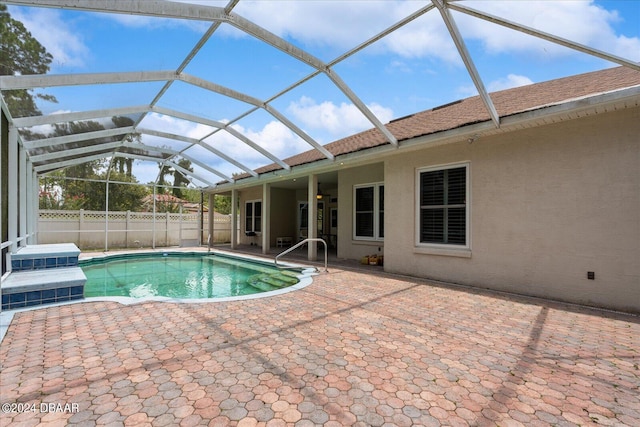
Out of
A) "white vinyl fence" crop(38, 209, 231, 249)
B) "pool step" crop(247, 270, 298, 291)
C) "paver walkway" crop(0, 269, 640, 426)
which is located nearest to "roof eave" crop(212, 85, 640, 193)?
"paver walkway" crop(0, 269, 640, 426)

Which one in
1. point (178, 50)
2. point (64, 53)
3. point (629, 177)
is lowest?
point (629, 177)

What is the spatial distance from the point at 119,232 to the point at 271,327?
14529mm

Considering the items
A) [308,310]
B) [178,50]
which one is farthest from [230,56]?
[308,310]

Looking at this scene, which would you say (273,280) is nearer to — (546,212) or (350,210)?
(350,210)

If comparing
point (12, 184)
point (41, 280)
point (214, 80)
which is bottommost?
point (41, 280)

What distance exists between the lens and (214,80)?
6.88 meters

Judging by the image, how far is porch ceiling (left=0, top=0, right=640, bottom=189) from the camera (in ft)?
14.3

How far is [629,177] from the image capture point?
497 cm

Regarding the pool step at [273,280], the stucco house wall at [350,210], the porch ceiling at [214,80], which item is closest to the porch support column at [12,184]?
the porch ceiling at [214,80]

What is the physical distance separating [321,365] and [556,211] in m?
5.30

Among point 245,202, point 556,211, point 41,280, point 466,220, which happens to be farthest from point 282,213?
point 556,211

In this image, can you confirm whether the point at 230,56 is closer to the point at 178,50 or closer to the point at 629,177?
the point at 178,50

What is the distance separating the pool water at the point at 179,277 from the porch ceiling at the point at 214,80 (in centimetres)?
391

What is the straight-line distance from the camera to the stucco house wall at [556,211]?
16.5 feet
